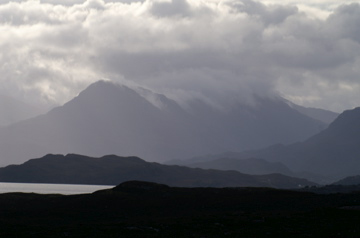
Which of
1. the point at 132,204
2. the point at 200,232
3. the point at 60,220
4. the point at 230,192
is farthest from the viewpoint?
the point at 230,192

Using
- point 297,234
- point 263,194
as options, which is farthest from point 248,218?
point 263,194

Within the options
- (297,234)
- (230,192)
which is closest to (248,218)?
(297,234)

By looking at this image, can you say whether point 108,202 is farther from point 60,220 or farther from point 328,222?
point 328,222

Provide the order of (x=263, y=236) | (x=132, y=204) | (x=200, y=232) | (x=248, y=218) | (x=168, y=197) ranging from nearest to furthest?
1. (x=263, y=236)
2. (x=200, y=232)
3. (x=248, y=218)
4. (x=132, y=204)
5. (x=168, y=197)

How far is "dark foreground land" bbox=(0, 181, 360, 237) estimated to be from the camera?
73.9m

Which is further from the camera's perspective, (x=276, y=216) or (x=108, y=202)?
(x=108, y=202)

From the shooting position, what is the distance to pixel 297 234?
68250mm

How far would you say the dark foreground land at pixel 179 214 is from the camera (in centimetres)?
7393

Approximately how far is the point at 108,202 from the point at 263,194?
34.8 meters

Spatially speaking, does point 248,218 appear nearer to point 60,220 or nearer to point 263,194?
point 60,220

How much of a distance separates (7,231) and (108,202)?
45975 mm

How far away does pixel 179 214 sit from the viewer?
4186 inches

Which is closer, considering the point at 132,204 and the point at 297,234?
the point at 297,234

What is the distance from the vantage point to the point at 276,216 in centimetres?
8762
